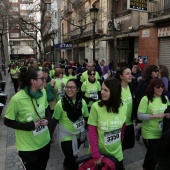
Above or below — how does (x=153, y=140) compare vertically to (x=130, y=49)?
below

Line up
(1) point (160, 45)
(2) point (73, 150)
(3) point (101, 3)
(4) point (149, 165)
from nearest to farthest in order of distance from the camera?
1. (2) point (73, 150)
2. (4) point (149, 165)
3. (1) point (160, 45)
4. (3) point (101, 3)

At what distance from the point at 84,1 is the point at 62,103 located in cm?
2016

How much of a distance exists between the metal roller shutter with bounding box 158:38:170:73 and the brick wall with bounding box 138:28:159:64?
0.76 ft

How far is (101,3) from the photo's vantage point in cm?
1847

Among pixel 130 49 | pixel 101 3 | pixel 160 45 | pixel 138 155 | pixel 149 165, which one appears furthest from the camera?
pixel 101 3

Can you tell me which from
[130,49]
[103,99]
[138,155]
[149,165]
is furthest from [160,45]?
[103,99]

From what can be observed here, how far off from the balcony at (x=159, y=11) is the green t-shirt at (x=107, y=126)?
9665 millimetres

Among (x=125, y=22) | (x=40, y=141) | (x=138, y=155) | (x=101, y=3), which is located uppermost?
(x=101, y=3)

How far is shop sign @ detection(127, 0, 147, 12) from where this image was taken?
11.0 meters

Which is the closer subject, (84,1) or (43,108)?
(43,108)

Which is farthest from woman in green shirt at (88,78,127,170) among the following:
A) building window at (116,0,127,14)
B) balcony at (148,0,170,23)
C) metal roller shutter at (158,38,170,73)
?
building window at (116,0,127,14)

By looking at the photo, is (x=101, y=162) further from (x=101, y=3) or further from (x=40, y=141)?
(x=101, y=3)

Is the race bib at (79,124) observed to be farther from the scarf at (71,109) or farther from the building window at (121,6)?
the building window at (121,6)

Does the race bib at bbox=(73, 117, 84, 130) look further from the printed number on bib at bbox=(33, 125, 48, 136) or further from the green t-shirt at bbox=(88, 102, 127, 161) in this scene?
the green t-shirt at bbox=(88, 102, 127, 161)
